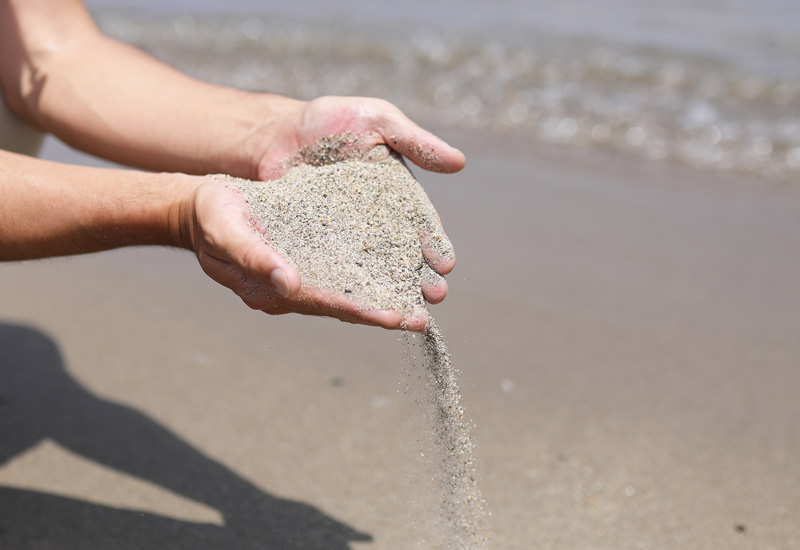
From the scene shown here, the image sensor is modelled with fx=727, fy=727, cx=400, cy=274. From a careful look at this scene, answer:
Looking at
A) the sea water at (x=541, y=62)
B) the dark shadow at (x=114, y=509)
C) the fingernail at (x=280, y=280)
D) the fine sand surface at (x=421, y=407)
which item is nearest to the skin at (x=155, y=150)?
the fingernail at (x=280, y=280)

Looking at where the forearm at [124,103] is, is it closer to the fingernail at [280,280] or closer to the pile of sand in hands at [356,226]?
Result: the pile of sand in hands at [356,226]

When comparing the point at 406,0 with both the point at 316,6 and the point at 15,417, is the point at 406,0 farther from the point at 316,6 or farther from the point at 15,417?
the point at 15,417

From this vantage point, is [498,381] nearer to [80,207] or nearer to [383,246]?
[383,246]

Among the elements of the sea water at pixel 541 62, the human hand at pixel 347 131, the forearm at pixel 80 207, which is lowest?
the sea water at pixel 541 62

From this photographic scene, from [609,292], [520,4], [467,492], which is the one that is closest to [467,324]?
[609,292]

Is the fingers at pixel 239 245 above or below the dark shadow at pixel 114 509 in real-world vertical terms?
above

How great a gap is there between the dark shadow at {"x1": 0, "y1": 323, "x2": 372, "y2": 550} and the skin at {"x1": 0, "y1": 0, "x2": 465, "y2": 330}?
0.64 meters

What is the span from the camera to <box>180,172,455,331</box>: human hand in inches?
50.8

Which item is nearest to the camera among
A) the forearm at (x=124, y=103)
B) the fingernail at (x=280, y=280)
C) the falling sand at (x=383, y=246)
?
the fingernail at (x=280, y=280)

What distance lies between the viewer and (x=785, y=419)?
2.16m

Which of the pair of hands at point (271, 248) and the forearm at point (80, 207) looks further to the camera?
the forearm at point (80, 207)

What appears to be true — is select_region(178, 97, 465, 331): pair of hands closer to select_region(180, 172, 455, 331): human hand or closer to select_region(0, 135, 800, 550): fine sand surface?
select_region(180, 172, 455, 331): human hand

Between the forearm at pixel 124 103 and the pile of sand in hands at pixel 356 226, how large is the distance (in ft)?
1.10

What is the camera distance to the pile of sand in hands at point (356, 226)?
1.49m
